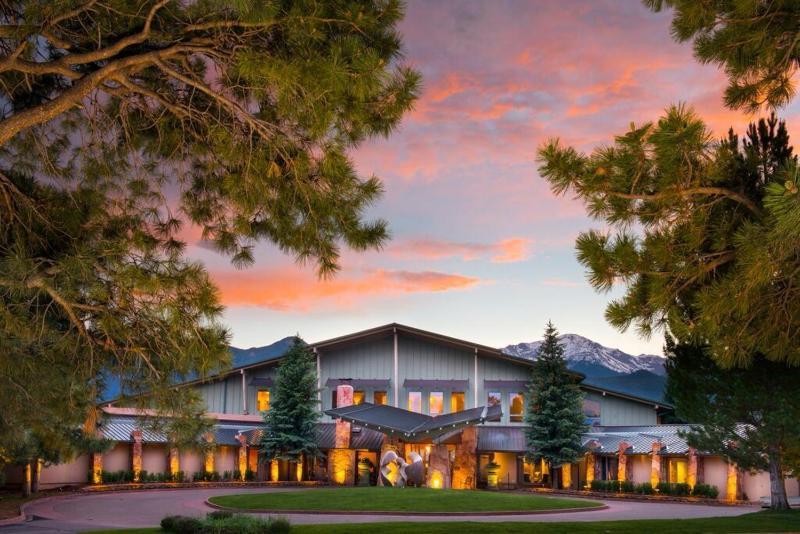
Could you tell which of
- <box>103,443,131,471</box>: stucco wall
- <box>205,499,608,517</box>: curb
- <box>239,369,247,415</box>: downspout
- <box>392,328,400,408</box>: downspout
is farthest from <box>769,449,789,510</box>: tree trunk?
<box>239,369,247,415</box>: downspout

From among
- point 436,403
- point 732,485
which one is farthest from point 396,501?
point 436,403

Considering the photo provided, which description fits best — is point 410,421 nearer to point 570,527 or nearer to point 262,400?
point 262,400

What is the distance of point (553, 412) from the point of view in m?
40.7

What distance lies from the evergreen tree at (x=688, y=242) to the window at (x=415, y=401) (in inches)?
1467

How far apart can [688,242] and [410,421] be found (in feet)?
99.0

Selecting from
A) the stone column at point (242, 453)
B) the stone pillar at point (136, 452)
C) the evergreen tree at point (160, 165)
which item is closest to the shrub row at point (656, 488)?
the stone column at point (242, 453)

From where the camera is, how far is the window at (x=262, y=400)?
48.8 metres


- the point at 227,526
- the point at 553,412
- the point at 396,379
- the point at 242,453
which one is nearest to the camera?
the point at 227,526

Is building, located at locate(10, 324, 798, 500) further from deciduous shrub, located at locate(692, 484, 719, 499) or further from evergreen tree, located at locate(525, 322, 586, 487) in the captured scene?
evergreen tree, located at locate(525, 322, 586, 487)

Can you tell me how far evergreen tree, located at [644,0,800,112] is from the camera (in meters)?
8.81

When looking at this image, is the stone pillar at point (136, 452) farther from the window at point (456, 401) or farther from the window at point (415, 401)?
the window at point (456, 401)

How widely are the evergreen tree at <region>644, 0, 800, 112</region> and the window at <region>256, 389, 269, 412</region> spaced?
138 ft

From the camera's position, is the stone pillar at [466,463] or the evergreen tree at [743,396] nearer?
the evergreen tree at [743,396]

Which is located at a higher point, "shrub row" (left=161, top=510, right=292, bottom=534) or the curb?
"shrub row" (left=161, top=510, right=292, bottom=534)
